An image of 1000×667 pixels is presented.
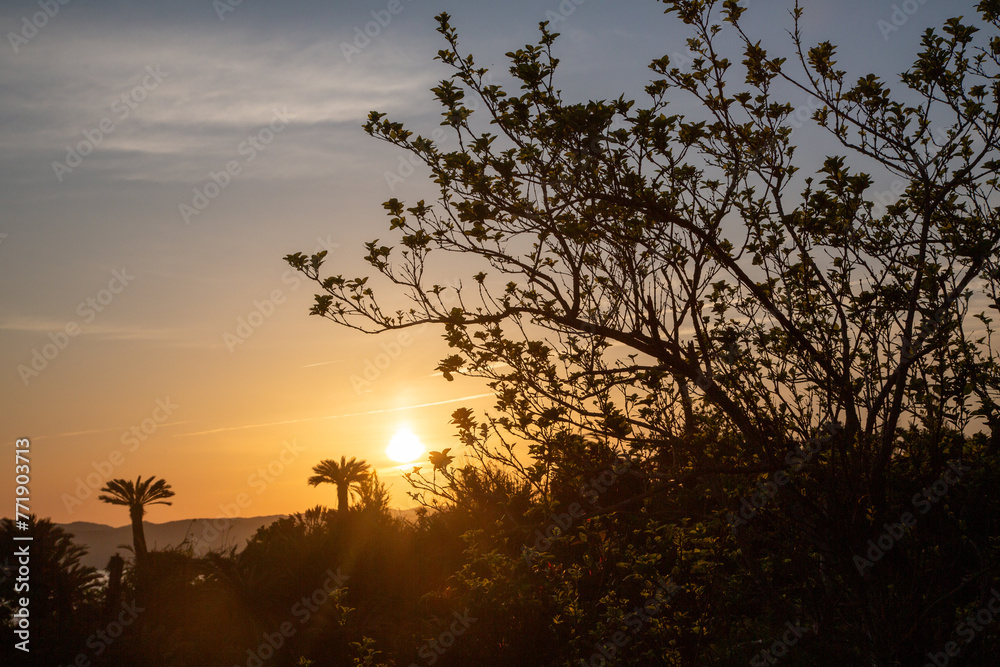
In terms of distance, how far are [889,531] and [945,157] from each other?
3087mm

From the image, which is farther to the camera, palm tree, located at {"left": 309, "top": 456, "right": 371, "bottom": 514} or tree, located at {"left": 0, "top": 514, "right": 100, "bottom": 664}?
palm tree, located at {"left": 309, "top": 456, "right": 371, "bottom": 514}

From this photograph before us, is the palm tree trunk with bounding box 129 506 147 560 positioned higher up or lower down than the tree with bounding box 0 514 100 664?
higher up

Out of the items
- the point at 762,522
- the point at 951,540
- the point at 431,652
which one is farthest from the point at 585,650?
the point at 951,540

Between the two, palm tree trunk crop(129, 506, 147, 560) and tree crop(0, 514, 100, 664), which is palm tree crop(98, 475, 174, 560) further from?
tree crop(0, 514, 100, 664)

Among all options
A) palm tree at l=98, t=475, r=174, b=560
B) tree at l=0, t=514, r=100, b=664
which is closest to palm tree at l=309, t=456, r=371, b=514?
palm tree at l=98, t=475, r=174, b=560

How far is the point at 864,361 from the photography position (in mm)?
5234

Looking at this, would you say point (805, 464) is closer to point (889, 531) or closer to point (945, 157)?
point (889, 531)

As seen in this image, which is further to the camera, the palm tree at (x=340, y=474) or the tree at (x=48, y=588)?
the palm tree at (x=340, y=474)

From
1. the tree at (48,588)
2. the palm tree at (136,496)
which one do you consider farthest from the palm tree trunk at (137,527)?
the tree at (48,588)

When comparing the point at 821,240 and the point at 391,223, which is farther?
the point at 391,223

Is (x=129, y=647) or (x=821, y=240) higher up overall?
(x=821, y=240)

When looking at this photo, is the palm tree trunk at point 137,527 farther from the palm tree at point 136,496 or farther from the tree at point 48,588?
the tree at point 48,588

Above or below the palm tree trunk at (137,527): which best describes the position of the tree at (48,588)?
below

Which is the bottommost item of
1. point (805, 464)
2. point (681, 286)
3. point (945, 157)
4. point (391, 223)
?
point (805, 464)
